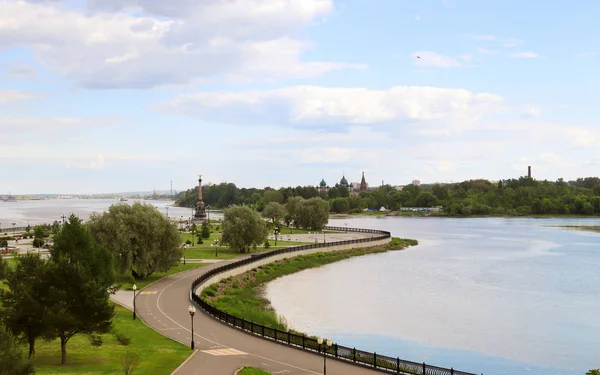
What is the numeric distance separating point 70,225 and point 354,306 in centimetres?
2730

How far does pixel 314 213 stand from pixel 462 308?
240ft

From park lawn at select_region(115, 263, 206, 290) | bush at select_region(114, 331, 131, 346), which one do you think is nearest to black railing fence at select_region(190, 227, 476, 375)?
bush at select_region(114, 331, 131, 346)

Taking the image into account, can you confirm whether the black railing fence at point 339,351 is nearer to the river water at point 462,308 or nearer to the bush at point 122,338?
the river water at point 462,308

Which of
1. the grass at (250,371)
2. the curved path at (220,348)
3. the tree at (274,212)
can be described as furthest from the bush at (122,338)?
the tree at (274,212)

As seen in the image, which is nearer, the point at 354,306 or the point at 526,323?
the point at 526,323

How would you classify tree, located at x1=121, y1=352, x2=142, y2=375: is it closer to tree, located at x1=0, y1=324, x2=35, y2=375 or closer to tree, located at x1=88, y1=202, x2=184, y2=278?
tree, located at x1=0, y1=324, x2=35, y2=375

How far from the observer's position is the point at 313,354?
29.0m

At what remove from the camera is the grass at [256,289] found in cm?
4228

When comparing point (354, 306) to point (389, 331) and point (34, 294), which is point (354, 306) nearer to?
point (389, 331)

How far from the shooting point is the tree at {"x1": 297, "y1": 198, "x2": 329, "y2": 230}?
394 ft

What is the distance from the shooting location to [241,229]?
253 feet

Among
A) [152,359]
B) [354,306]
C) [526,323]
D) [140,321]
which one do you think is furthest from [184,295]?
[526,323]

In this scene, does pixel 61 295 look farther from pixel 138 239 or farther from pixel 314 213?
pixel 314 213

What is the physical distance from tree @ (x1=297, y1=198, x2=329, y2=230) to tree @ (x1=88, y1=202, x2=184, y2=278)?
217ft
